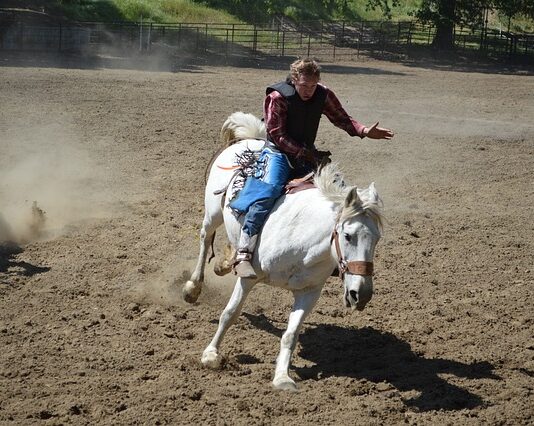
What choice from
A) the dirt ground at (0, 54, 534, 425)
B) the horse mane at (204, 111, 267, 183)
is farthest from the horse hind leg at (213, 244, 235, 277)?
Answer: the horse mane at (204, 111, 267, 183)

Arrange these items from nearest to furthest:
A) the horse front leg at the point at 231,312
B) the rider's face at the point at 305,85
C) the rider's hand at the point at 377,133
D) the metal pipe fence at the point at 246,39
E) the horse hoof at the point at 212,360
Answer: the horse hoof at the point at 212,360, the horse front leg at the point at 231,312, the rider's face at the point at 305,85, the rider's hand at the point at 377,133, the metal pipe fence at the point at 246,39

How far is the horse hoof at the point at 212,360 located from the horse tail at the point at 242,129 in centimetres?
252

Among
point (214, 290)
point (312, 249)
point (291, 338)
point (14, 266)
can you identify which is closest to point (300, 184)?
point (312, 249)

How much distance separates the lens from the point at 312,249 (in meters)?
6.40

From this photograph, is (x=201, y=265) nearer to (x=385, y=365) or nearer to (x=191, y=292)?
(x=191, y=292)

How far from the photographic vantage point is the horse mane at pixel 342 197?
6.11m

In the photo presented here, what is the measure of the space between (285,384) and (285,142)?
1.94 meters

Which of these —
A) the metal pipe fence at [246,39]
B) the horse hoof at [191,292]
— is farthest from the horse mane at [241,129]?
the metal pipe fence at [246,39]

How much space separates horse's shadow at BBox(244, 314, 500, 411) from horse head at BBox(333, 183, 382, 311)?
2.53ft

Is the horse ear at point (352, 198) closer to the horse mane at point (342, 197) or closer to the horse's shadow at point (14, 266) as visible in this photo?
the horse mane at point (342, 197)

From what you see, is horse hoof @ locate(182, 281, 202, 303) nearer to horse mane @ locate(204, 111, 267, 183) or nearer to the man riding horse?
horse mane @ locate(204, 111, 267, 183)

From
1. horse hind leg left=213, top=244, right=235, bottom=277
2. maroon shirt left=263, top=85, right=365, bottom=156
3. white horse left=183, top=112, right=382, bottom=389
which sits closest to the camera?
white horse left=183, top=112, right=382, bottom=389

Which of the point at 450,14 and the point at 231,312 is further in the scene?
the point at 450,14

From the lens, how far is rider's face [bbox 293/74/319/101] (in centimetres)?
676
